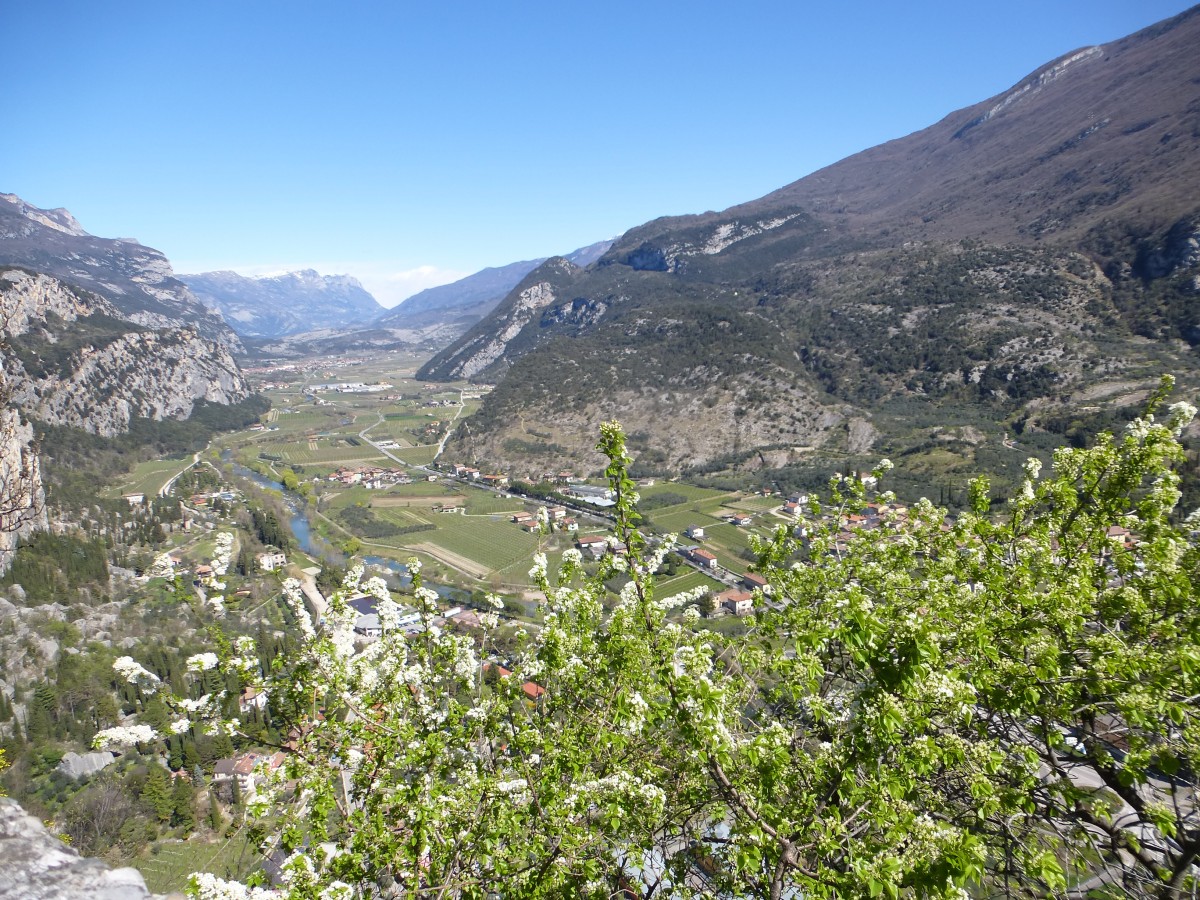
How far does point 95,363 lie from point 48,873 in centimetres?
16166

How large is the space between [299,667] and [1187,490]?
194 feet

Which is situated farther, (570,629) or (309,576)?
(309,576)

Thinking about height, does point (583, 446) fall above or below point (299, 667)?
below

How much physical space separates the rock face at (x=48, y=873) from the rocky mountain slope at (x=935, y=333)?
91718 millimetres

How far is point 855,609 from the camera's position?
3723 mm

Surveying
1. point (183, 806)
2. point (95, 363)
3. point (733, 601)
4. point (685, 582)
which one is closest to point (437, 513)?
point (685, 582)

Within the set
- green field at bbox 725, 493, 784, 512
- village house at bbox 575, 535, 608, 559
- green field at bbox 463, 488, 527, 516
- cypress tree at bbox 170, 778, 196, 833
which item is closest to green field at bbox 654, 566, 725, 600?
village house at bbox 575, 535, 608, 559

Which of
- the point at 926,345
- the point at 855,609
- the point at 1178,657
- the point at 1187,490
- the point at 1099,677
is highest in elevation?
the point at 855,609

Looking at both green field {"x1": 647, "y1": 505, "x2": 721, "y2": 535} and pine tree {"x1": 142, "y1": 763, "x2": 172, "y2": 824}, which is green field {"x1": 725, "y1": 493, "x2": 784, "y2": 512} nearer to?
green field {"x1": 647, "y1": 505, "x2": 721, "y2": 535}

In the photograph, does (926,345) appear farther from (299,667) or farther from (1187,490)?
(299,667)

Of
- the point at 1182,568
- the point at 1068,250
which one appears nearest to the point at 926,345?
the point at 1068,250

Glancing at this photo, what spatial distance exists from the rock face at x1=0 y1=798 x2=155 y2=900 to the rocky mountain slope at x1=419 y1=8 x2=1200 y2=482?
301 feet

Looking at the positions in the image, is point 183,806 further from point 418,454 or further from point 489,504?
point 418,454

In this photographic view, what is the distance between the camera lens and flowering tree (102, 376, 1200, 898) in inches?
165
